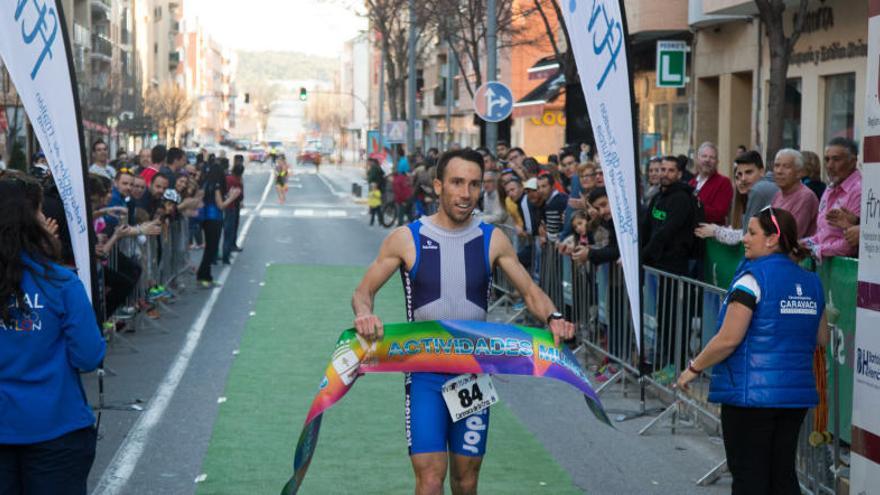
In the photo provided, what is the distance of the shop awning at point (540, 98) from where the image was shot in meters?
39.1

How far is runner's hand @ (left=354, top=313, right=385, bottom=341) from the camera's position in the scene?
242 inches

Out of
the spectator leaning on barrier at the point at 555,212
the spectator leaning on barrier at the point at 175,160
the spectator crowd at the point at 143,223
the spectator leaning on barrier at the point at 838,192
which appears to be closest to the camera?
the spectator leaning on barrier at the point at 838,192

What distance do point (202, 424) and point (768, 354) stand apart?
502cm

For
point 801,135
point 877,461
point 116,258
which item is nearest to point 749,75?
point 801,135

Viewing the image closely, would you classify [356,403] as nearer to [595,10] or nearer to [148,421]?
[148,421]

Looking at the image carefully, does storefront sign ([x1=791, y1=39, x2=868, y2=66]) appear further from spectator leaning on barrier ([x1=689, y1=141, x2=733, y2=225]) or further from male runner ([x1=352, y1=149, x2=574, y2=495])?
male runner ([x1=352, y1=149, x2=574, y2=495])

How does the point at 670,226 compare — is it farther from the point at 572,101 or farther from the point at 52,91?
the point at 572,101

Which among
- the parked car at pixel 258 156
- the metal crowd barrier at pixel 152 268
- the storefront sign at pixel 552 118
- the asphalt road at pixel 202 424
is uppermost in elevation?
the storefront sign at pixel 552 118

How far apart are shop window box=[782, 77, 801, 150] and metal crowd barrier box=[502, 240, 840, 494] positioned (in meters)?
12.0

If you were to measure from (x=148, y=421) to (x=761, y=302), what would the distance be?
5385mm

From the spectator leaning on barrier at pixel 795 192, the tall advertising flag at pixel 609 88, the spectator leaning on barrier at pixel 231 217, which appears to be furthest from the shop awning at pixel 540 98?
the tall advertising flag at pixel 609 88

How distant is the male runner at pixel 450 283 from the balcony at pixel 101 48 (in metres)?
86.3

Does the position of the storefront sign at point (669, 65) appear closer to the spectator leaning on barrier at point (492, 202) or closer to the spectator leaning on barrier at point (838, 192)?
the spectator leaning on barrier at point (492, 202)

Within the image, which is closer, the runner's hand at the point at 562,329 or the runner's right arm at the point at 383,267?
the runner's hand at the point at 562,329
